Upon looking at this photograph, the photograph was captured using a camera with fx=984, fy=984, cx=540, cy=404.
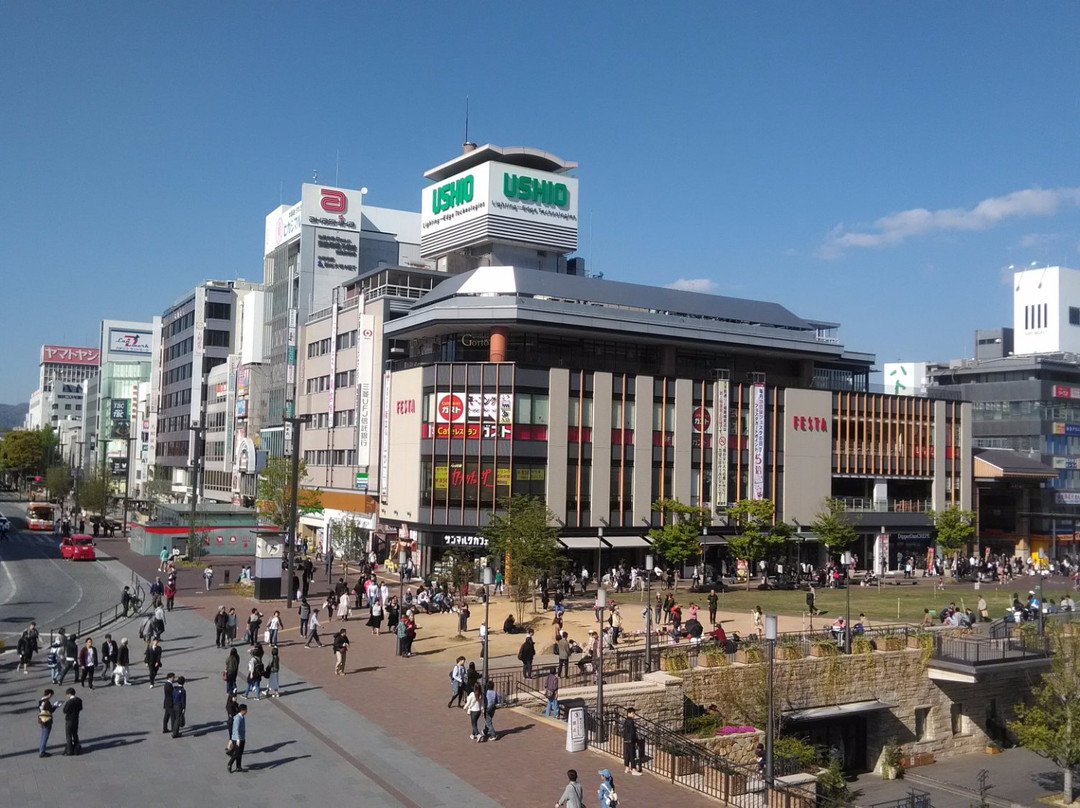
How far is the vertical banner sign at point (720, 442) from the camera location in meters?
68.8

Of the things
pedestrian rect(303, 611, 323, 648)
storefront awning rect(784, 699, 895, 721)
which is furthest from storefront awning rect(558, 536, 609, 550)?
pedestrian rect(303, 611, 323, 648)

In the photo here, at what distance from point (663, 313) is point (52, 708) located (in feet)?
176

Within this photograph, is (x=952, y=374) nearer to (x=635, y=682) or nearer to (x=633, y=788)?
(x=635, y=682)

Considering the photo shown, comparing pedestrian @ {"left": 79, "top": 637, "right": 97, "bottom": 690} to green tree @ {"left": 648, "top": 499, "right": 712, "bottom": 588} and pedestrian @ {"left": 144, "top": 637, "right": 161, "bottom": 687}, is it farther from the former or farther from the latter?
green tree @ {"left": 648, "top": 499, "right": 712, "bottom": 588}

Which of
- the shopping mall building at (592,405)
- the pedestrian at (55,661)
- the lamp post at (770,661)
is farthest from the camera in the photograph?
the shopping mall building at (592,405)

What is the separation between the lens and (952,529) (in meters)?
74.6

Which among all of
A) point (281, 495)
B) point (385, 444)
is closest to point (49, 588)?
point (281, 495)

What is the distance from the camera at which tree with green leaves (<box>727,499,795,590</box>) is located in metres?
61.1

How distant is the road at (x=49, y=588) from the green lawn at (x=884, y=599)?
30128 millimetres

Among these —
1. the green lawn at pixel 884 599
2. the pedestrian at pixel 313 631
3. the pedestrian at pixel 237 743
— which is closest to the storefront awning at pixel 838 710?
the green lawn at pixel 884 599

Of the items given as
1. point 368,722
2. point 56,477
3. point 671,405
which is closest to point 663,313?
point 671,405

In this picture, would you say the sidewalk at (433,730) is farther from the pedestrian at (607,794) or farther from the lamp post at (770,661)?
the lamp post at (770,661)

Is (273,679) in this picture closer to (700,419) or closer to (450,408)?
(450,408)

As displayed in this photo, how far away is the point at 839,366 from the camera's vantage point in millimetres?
84750
